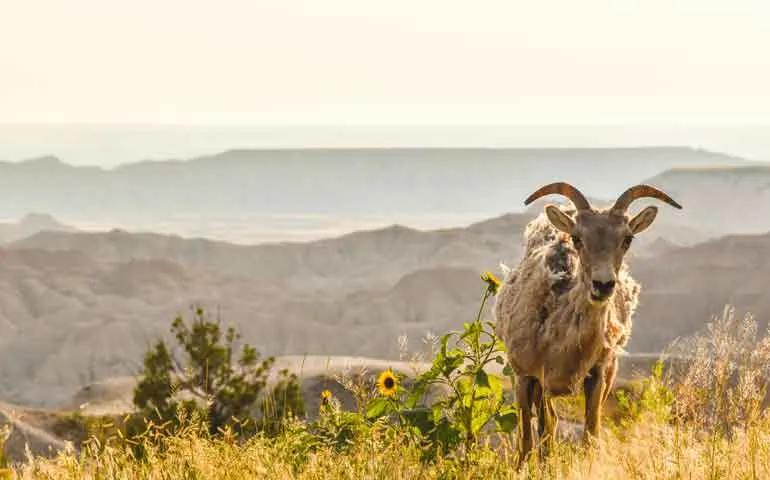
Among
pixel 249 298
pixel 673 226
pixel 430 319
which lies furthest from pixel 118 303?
pixel 673 226

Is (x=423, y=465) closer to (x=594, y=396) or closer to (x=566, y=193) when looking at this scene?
(x=594, y=396)

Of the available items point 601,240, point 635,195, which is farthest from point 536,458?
point 635,195

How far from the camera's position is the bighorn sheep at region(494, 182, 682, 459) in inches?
324

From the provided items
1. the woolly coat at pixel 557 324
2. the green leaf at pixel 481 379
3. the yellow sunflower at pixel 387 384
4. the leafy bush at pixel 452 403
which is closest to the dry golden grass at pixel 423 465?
the leafy bush at pixel 452 403

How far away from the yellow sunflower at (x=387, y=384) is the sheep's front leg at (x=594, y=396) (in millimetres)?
1991

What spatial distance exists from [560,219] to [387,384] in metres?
1.96

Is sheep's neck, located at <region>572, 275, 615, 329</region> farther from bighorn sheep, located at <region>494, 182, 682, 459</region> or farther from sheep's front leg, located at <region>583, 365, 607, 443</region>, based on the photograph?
sheep's front leg, located at <region>583, 365, 607, 443</region>

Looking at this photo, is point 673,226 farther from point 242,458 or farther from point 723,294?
point 242,458

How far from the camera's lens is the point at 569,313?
863 cm

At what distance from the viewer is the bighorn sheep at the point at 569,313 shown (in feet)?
27.0

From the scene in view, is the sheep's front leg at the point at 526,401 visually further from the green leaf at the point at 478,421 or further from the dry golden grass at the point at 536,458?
the dry golden grass at the point at 536,458

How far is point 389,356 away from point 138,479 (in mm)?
94301

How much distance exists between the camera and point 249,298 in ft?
441

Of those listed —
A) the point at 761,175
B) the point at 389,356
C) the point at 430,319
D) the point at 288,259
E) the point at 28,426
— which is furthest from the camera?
the point at 761,175
